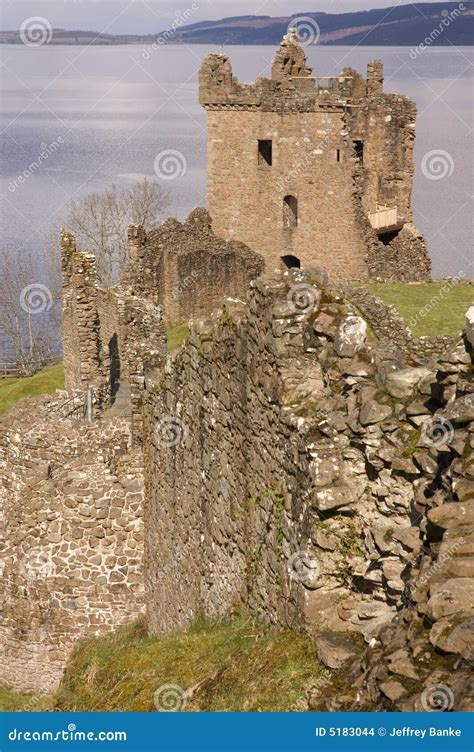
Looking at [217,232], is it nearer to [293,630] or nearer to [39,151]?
[293,630]

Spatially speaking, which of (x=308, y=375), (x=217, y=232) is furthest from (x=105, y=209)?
(x=308, y=375)

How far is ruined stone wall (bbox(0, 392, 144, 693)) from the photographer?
1923 cm

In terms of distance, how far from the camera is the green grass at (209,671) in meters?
9.70

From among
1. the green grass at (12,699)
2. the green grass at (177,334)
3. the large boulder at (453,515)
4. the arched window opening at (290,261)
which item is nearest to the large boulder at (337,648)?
the large boulder at (453,515)

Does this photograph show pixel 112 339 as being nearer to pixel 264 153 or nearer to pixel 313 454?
pixel 264 153

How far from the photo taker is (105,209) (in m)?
77.6

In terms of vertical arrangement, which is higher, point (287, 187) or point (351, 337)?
point (287, 187)

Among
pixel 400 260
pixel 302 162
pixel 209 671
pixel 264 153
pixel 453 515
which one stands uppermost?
pixel 264 153

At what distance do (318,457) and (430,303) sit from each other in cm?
2182

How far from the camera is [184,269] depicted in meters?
42.6

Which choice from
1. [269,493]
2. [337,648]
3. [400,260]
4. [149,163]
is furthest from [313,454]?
[149,163]

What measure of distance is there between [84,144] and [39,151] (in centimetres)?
607

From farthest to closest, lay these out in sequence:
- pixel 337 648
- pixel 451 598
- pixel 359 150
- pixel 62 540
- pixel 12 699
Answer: pixel 359 150 → pixel 12 699 → pixel 62 540 → pixel 337 648 → pixel 451 598

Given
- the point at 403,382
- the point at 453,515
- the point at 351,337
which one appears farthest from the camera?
the point at 351,337
